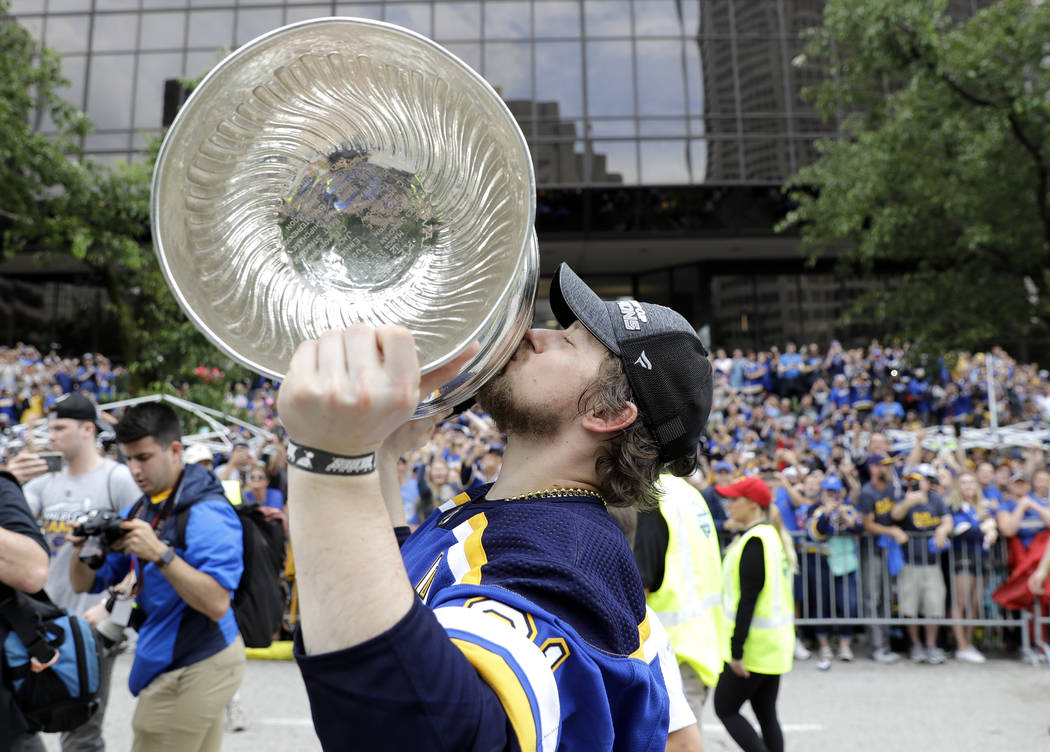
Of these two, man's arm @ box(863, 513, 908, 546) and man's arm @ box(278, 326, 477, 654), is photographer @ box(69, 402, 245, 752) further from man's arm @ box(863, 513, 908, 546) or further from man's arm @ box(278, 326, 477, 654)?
man's arm @ box(863, 513, 908, 546)

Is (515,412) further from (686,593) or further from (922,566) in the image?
(922,566)

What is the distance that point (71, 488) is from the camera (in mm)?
4848

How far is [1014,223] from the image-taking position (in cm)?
1550

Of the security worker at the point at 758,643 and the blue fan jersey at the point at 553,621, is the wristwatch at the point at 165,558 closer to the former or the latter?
the blue fan jersey at the point at 553,621

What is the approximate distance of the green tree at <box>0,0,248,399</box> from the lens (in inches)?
594

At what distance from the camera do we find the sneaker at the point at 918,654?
895cm

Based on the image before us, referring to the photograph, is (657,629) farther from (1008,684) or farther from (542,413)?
(1008,684)

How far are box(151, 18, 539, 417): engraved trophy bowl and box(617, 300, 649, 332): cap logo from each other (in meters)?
0.35

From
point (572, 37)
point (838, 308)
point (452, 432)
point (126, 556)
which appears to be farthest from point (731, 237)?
point (126, 556)

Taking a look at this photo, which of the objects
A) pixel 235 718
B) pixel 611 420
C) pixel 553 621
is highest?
pixel 611 420

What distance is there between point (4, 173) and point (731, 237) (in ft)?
64.0

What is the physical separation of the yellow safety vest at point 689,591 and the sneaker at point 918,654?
549 cm

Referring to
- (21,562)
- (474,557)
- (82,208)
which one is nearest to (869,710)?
(21,562)

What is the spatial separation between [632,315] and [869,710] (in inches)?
257
